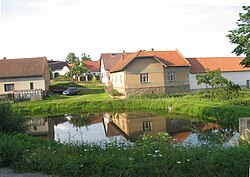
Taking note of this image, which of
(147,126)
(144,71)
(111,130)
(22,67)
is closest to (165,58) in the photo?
(144,71)

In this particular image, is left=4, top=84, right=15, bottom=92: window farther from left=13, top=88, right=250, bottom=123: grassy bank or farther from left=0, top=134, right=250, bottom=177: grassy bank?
left=0, top=134, right=250, bottom=177: grassy bank

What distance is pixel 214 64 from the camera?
Answer: 41969mm

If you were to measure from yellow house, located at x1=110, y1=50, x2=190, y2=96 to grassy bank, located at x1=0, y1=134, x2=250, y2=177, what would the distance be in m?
28.0

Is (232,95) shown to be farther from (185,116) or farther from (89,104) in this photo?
(89,104)

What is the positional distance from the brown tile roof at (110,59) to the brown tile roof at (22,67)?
16593mm

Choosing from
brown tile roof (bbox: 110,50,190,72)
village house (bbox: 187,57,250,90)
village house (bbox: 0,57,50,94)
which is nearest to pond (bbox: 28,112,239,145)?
brown tile roof (bbox: 110,50,190,72)

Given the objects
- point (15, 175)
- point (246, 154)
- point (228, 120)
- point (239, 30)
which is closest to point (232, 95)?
point (239, 30)

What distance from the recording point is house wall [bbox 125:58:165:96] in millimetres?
34875

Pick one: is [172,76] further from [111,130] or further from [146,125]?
[111,130]

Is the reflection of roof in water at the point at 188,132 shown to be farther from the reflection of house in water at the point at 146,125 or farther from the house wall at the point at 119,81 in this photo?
the house wall at the point at 119,81

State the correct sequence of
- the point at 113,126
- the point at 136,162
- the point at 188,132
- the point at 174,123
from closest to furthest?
the point at 136,162 → the point at 188,132 → the point at 174,123 → the point at 113,126

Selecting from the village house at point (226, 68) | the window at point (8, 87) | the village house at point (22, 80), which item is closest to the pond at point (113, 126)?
the village house at point (22, 80)

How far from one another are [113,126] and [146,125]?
228cm

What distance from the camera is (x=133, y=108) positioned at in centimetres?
2842
